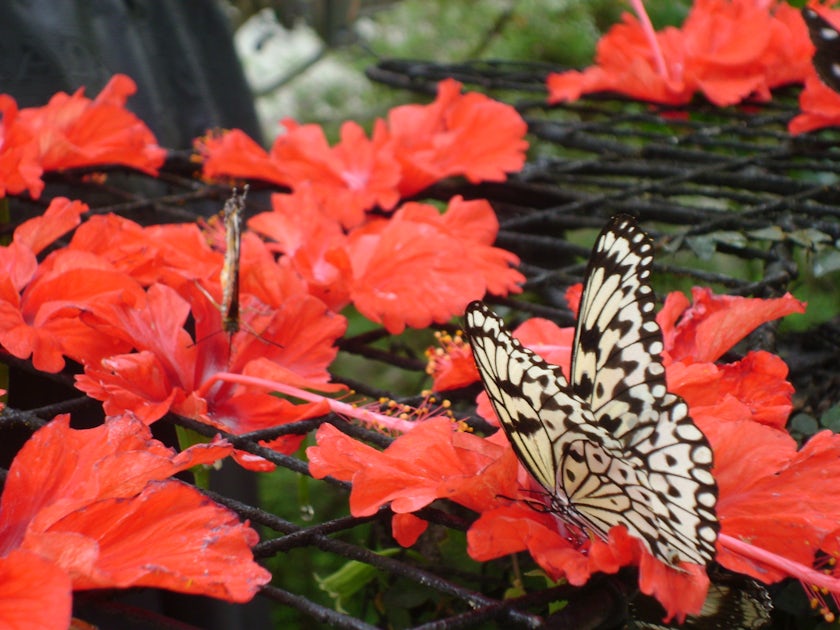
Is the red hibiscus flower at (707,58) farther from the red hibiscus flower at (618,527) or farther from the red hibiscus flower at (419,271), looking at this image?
the red hibiscus flower at (618,527)

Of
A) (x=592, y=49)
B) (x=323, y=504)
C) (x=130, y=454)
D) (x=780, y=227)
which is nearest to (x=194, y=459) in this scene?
(x=130, y=454)

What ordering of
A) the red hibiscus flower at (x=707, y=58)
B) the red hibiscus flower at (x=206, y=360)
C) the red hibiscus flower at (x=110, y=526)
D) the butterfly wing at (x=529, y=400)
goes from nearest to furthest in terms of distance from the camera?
1. the red hibiscus flower at (x=110, y=526)
2. the butterfly wing at (x=529, y=400)
3. the red hibiscus flower at (x=206, y=360)
4. the red hibiscus flower at (x=707, y=58)

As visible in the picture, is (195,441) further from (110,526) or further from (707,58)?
(707,58)

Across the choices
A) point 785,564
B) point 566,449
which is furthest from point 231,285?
point 785,564

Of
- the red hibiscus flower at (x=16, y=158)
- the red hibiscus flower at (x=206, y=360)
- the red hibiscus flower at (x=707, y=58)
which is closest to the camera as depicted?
the red hibiscus flower at (x=206, y=360)

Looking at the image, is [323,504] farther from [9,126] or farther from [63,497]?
[63,497]

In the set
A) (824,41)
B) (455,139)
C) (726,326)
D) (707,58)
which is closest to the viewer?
(726,326)

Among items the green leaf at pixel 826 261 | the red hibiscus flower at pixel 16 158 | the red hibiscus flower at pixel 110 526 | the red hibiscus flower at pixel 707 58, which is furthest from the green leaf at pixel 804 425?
the red hibiscus flower at pixel 16 158
